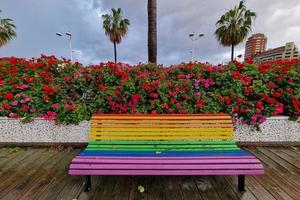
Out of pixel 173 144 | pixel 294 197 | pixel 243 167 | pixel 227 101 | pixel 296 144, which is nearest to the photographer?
pixel 243 167

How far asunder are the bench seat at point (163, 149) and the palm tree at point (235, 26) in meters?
18.2

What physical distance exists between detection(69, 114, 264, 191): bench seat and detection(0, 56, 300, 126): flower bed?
739 millimetres

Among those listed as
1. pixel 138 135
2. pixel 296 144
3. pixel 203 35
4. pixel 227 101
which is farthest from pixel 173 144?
pixel 203 35

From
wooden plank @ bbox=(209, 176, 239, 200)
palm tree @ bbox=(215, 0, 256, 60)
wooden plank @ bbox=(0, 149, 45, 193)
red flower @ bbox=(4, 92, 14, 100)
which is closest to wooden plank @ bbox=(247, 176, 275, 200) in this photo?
wooden plank @ bbox=(209, 176, 239, 200)

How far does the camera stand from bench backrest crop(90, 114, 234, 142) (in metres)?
2.22

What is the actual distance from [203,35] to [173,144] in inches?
776

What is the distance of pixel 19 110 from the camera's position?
309cm

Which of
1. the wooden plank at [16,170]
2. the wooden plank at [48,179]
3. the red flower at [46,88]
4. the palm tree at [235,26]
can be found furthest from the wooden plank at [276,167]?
the palm tree at [235,26]

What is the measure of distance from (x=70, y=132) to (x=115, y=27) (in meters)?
21.6

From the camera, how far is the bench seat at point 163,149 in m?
1.65

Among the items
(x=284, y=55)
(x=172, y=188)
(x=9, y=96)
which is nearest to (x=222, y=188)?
(x=172, y=188)

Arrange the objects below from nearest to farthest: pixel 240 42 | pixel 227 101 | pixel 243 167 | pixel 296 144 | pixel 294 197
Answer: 1. pixel 243 167
2. pixel 294 197
3. pixel 227 101
4. pixel 296 144
5. pixel 240 42

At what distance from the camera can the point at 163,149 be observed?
2.01 m

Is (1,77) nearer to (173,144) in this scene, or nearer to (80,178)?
(80,178)
